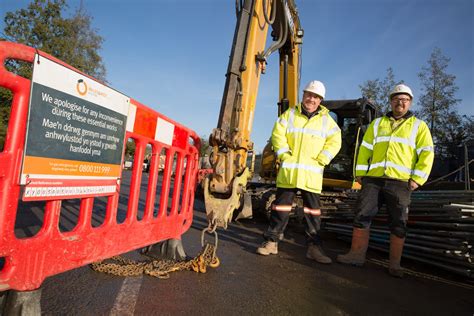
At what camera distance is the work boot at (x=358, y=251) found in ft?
12.9

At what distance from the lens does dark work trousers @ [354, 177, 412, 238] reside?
378 centimetres

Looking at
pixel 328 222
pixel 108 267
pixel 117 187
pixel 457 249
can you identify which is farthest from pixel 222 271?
pixel 328 222

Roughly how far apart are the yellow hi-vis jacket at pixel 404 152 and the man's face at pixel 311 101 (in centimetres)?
88

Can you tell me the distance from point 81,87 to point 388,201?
3.50 metres

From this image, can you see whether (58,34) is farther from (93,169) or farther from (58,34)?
(93,169)

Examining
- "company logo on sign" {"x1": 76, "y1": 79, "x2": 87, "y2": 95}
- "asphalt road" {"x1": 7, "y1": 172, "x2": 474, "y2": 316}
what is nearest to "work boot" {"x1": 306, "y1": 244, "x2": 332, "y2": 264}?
"asphalt road" {"x1": 7, "y1": 172, "x2": 474, "y2": 316}

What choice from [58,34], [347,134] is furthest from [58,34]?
[347,134]

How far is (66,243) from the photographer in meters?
1.96

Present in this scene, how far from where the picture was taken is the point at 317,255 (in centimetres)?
393

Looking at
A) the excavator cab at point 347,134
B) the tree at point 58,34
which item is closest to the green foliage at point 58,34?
the tree at point 58,34

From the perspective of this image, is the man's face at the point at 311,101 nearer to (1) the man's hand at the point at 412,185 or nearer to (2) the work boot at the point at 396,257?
(1) the man's hand at the point at 412,185

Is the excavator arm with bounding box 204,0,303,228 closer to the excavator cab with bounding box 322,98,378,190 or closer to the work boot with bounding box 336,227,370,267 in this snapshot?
→ the work boot with bounding box 336,227,370,267

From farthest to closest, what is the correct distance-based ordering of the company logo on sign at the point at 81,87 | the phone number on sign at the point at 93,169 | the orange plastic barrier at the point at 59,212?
the phone number on sign at the point at 93,169, the company logo on sign at the point at 81,87, the orange plastic barrier at the point at 59,212

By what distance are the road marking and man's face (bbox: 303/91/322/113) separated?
113 inches
